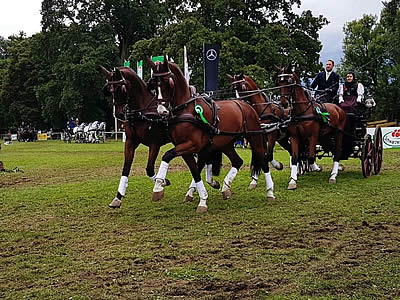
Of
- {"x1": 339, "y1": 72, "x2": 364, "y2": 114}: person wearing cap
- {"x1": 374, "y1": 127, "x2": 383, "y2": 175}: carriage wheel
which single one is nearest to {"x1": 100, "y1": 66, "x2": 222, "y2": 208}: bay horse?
{"x1": 339, "y1": 72, "x2": 364, "y2": 114}: person wearing cap

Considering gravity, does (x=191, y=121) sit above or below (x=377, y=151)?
above

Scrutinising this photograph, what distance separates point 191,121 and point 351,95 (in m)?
6.86

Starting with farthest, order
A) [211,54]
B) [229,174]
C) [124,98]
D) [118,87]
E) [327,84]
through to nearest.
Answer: [211,54], [327,84], [229,174], [124,98], [118,87]

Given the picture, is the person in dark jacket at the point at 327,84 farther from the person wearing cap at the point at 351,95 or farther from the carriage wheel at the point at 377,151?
the carriage wheel at the point at 377,151

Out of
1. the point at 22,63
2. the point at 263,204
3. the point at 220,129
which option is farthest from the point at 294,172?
the point at 22,63

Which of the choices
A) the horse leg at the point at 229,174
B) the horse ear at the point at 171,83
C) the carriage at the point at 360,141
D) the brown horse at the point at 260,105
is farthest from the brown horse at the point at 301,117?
the horse ear at the point at 171,83

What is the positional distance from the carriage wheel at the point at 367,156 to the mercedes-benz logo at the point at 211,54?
1391cm

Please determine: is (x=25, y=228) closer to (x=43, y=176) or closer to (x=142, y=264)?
(x=142, y=264)

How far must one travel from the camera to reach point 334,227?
7504 mm

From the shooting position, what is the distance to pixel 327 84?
548 inches

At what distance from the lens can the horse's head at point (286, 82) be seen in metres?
11.5

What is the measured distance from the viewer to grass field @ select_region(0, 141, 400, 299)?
16.3 feet

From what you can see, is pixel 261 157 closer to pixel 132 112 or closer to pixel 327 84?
pixel 132 112

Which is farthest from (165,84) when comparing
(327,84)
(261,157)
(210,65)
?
(210,65)
